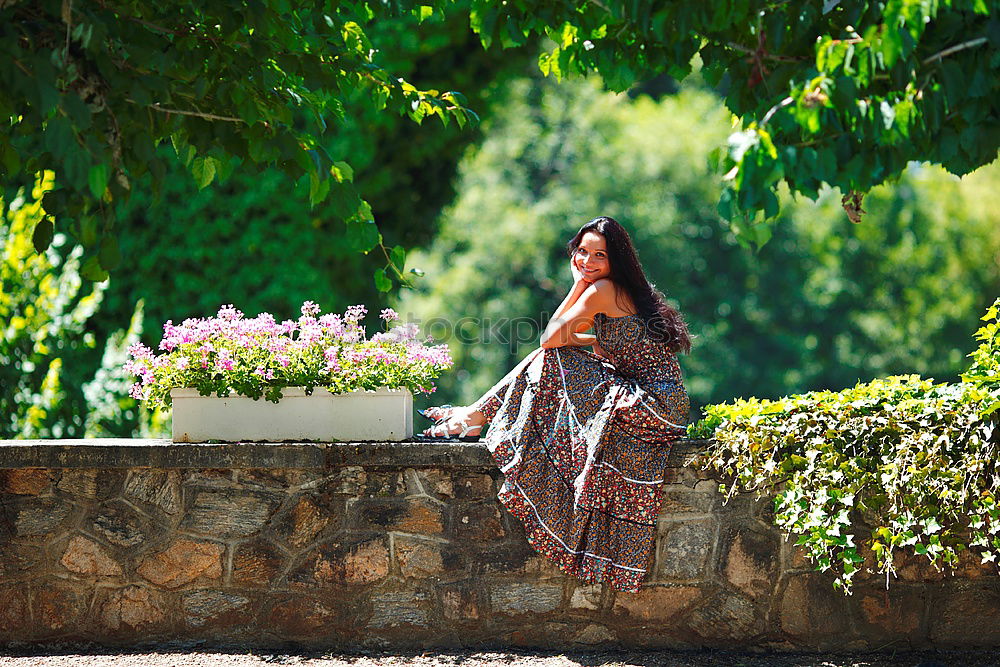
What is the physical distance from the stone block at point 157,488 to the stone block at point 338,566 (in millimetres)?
518

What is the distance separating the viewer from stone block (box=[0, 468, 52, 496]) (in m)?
3.80

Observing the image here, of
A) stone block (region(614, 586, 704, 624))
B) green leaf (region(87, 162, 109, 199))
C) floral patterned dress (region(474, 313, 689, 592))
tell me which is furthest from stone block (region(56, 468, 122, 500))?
stone block (region(614, 586, 704, 624))

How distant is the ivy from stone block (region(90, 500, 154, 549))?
81.7 inches

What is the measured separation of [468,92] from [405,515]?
4955 millimetres

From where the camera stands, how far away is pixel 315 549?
3.75 m

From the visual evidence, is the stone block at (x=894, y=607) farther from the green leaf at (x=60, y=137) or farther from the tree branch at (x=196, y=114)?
the green leaf at (x=60, y=137)

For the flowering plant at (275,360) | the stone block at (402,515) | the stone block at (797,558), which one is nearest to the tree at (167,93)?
the flowering plant at (275,360)

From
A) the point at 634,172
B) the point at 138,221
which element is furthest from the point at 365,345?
the point at 634,172

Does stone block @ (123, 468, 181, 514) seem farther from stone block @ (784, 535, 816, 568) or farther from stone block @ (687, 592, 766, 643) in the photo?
stone block @ (784, 535, 816, 568)

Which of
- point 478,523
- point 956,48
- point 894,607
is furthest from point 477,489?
point 956,48

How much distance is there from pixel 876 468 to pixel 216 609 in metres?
2.41

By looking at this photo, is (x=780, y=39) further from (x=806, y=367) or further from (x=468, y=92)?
(x=806, y=367)

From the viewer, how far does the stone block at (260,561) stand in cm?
A: 375

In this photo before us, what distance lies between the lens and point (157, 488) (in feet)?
12.4
